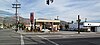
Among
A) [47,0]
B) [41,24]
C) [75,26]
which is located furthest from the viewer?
[75,26]

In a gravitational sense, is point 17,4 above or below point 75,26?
above

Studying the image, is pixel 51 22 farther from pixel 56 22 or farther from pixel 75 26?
pixel 75 26

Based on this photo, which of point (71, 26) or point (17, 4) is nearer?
point (17, 4)

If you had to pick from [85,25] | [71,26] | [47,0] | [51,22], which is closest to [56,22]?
[51,22]

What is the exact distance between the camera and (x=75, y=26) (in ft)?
443

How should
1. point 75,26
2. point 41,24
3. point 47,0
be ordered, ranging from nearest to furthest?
point 47,0 < point 41,24 < point 75,26

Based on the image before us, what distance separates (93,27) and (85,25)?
169 inches

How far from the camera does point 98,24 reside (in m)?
122

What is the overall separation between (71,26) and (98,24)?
72.3 feet

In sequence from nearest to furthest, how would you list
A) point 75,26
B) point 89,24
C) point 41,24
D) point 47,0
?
1. point 47,0
2. point 41,24
3. point 89,24
4. point 75,26

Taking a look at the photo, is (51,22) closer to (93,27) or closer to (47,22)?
(47,22)

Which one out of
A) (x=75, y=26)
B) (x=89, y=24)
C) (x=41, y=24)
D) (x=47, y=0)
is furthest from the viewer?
(x=75, y=26)

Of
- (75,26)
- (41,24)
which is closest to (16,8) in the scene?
(41,24)

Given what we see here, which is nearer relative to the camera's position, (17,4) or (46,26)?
(17,4)
